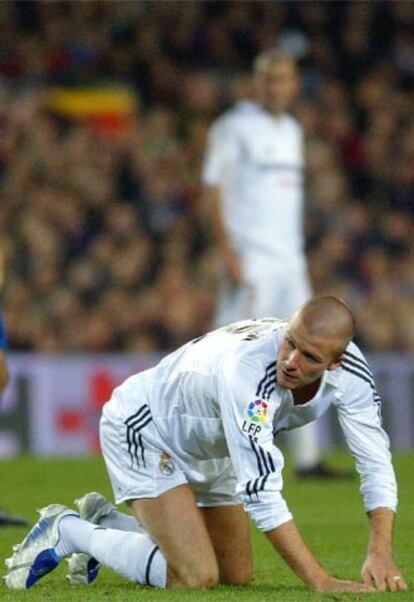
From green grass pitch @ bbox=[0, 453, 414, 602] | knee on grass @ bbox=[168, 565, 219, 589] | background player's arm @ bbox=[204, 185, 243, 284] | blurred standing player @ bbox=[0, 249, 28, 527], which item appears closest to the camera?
green grass pitch @ bbox=[0, 453, 414, 602]

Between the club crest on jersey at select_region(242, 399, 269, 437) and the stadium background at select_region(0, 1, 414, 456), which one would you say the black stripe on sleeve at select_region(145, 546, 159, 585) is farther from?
the stadium background at select_region(0, 1, 414, 456)

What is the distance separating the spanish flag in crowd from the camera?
15.7 meters

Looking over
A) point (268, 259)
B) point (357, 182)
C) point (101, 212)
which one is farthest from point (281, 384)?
point (357, 182)

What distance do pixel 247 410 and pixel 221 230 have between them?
455 cm

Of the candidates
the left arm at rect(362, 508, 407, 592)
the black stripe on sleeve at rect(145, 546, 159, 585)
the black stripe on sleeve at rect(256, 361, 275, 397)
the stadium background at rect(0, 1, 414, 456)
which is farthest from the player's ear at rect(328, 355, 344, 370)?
the stadium background at rect(0, 1, 414, 456)

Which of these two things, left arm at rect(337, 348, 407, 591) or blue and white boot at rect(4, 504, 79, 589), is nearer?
left arm at rect(337, 348, 407, 591)

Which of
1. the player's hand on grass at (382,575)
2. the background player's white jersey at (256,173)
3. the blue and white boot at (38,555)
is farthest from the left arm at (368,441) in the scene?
the background player's white jersey at (256,173)

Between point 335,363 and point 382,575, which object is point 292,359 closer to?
point 335,363

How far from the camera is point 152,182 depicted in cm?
1492

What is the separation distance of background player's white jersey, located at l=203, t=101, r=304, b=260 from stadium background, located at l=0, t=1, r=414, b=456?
2.85 m

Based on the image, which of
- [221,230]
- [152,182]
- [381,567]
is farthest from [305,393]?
[152,182]

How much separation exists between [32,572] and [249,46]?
11604mm

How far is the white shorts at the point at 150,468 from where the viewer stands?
5.76 m

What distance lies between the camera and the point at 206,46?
16.6 m
